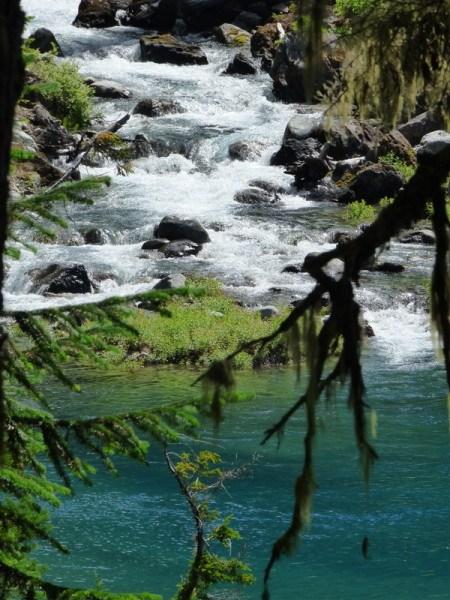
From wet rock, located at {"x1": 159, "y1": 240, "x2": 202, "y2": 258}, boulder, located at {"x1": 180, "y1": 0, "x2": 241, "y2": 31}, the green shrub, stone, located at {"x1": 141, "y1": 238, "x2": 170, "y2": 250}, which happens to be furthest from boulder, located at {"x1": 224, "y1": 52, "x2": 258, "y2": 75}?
wet rock, located at {"x1": 159, "y1": 240, "x2": 202, "y2": 258}

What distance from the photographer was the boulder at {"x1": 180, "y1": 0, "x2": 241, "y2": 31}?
5206cm

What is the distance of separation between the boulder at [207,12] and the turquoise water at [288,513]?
3773 centimetres

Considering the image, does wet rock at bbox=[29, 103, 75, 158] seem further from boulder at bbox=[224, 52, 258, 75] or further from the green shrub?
boulder at bbox=[224, 52, 258, 75]

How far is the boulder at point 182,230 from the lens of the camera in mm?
28688

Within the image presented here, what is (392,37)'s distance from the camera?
13.8ft

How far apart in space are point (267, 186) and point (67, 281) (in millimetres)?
10965

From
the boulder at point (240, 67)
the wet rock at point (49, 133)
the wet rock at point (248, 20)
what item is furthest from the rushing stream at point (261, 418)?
the wet rock at point (248, 20)

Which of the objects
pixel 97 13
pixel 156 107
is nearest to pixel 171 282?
pixel 156 107

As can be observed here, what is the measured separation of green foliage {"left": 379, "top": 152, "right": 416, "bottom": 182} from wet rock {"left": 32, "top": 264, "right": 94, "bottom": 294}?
12630 millimetres

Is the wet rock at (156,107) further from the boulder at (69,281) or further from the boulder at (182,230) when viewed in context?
the boulder at (69,281)

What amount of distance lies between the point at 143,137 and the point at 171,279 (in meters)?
12.2

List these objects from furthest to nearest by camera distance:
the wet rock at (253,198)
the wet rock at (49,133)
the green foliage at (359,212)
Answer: the wet rock at (49,133)
the wet rock at (253,198)
the green foliage at (359,212)

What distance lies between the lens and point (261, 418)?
663 inches

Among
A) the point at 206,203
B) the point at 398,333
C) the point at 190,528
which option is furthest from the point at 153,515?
the point at 206,203
